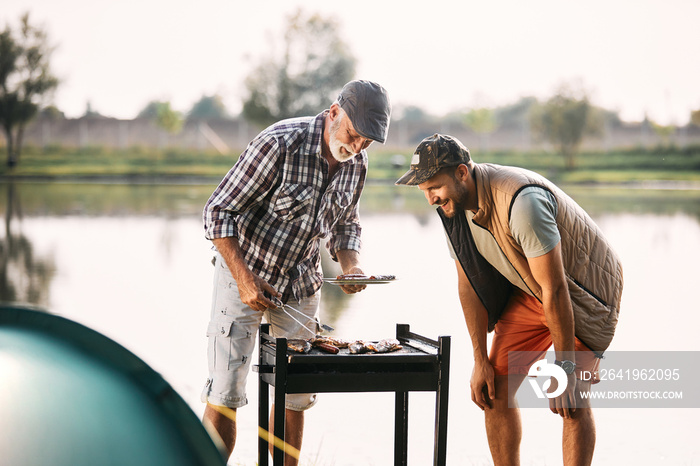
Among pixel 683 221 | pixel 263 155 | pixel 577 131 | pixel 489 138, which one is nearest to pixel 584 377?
pixel 263 155

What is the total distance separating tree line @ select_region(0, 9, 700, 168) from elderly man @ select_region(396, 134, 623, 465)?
4334 cm

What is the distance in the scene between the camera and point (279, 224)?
10.9 feet

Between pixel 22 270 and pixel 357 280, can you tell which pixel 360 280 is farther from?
pixel 22 270

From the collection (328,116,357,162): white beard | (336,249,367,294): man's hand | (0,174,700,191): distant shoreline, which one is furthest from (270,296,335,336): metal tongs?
(0,174,700,191): distant shoreline

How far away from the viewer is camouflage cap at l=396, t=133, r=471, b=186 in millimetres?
3037

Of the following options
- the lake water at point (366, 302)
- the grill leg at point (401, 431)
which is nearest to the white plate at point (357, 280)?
the grill leg at point (401, 431)

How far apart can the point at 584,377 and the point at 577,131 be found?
154 ft

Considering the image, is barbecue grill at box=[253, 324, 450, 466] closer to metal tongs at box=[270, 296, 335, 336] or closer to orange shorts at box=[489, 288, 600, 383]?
metal tongs at box=[270, 296, 335, 336]

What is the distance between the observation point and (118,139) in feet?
157

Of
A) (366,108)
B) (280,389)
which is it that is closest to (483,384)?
(280,389)

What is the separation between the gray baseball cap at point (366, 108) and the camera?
3.08m

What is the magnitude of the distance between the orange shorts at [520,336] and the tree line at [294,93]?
43.3m

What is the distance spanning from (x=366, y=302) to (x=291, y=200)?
6019mm

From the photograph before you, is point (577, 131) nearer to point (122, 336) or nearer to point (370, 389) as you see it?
point (122, 336)
